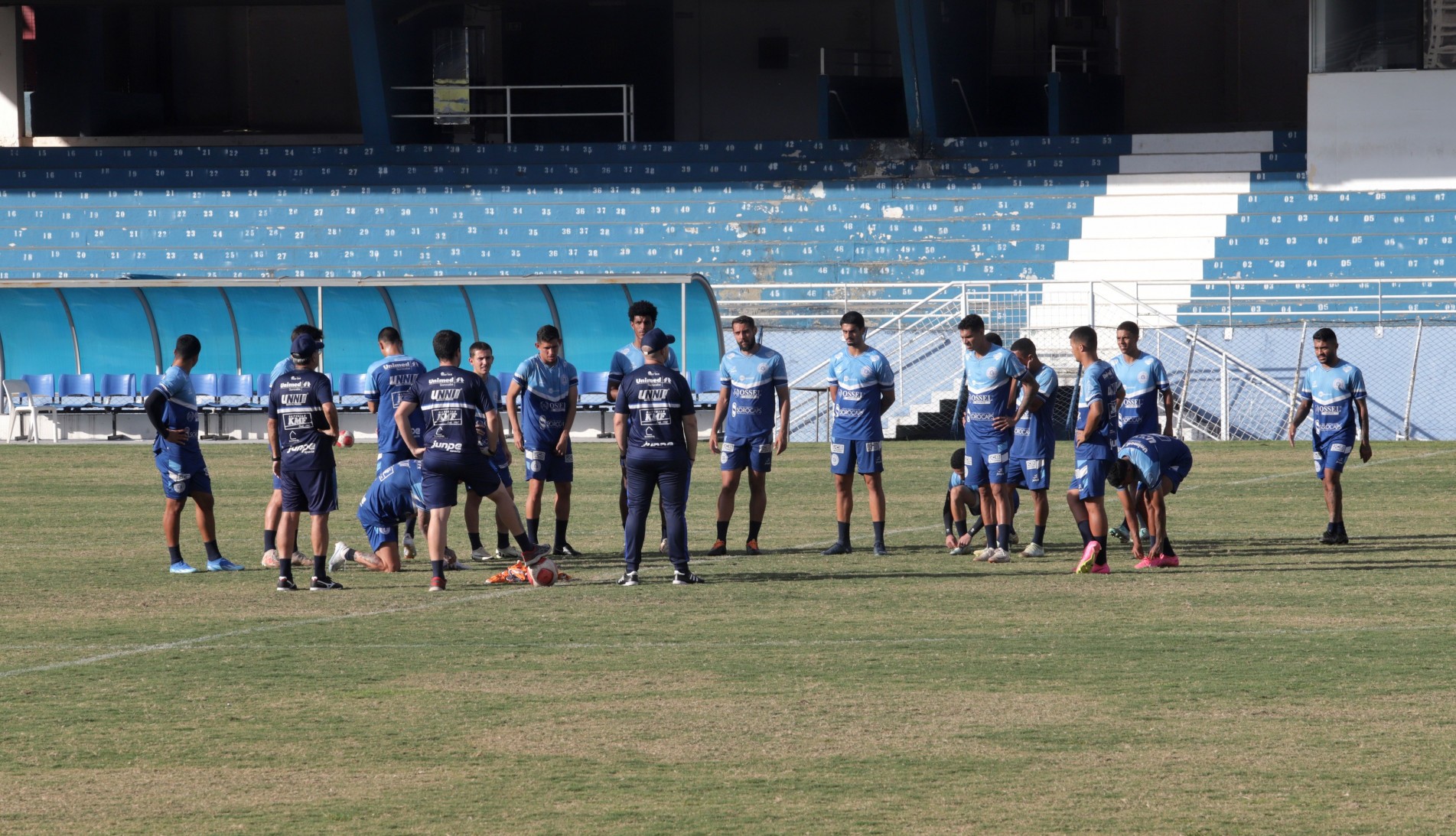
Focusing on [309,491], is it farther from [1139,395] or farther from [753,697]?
[1139,395]

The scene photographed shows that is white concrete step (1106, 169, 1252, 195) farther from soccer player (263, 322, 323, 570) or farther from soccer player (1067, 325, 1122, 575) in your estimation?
soccer player (263, 322, 323, 570)

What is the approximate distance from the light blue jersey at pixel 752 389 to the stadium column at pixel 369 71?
78.4 ft

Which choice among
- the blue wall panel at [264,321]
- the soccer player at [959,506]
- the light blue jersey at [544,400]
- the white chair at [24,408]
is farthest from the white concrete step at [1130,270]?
the light blue jersey at [544,400]

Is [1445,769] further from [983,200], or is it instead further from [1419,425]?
[983,200]

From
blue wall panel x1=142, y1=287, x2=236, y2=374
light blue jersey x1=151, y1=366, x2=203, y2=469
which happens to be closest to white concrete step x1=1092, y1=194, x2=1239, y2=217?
blue wall panel x1=142, y1=287, x2=236, y2=374

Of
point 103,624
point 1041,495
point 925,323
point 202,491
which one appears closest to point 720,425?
point 1041,495

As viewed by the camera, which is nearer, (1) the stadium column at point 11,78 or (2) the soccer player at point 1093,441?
(2) the soccer player at point 1093,441

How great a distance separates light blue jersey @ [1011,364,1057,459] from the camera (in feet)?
43.6

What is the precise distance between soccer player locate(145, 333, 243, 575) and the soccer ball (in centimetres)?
258

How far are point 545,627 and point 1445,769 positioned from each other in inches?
204

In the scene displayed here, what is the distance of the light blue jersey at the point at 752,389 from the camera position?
1400 cm

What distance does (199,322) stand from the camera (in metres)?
30.7

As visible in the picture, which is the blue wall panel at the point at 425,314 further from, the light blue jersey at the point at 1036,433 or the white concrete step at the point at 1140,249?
the light blue jersey at the point at 1036,433

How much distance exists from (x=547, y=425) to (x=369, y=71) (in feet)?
79.4
